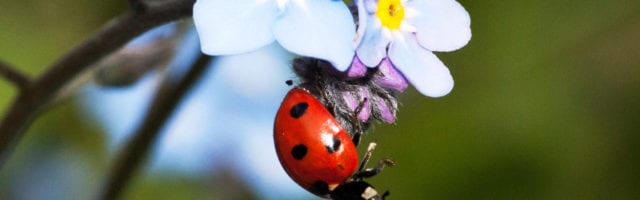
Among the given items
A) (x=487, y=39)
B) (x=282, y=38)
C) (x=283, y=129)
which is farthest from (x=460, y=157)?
(x=282, y=38)

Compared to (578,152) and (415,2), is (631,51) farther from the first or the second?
(415,2)

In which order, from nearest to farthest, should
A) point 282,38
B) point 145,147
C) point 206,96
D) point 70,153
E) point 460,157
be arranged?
1. point 282,38
2. point 145,147
3. point 206,96
4. point 70,153
5. point 460,157

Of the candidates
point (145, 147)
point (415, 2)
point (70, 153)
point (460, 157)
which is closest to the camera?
point (415, 2)

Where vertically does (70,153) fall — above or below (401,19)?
below

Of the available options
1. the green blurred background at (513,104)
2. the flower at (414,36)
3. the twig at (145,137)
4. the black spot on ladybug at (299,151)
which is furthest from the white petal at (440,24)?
the green blurred background at (513,104)

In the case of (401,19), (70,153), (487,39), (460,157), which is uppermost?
(401,19)

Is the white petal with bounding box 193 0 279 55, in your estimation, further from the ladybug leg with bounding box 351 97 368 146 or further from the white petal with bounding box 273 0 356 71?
the ladybug leg with bounding box 351 97 368 146

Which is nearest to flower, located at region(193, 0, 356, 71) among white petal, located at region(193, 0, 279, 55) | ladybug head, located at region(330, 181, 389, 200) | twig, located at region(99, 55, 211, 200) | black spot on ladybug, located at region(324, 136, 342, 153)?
white petal, located at region(193, 0, 279, 55)

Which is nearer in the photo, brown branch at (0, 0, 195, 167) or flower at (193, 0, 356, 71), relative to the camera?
flower at (193, 0, 356, 71)
